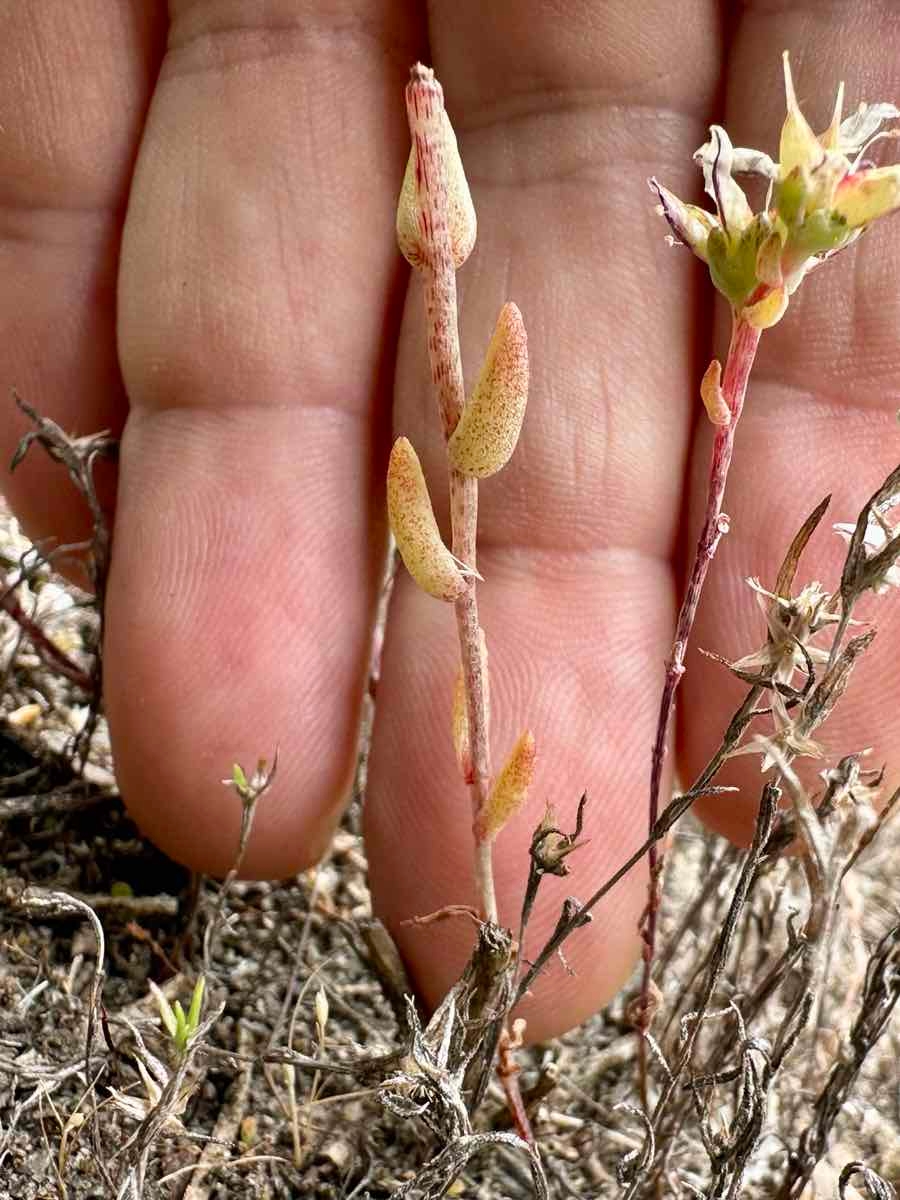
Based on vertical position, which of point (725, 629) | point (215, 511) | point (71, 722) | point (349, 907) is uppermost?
point (215, 511)

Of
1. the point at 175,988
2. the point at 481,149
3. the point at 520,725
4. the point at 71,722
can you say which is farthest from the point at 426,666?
the point at 481,149

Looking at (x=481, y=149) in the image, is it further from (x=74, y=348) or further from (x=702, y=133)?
(x=74, y=348)

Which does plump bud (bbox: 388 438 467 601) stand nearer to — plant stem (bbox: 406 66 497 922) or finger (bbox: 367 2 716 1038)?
plant stem (bbox: 406 66 497 922)

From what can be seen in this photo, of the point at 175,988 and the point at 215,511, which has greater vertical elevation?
the point at 215,511

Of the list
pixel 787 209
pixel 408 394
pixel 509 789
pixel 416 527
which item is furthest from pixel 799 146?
→ pixel 408 394

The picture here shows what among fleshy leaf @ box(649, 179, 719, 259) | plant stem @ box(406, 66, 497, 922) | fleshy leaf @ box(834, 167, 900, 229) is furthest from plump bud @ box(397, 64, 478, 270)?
fleshy leaf @ box(834, 167, 900, 229)


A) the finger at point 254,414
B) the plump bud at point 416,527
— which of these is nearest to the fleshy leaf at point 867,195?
the plump bud at point 416,527

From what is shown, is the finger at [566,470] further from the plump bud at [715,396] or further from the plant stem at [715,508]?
the plump bud at [715,396]
